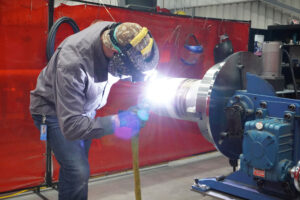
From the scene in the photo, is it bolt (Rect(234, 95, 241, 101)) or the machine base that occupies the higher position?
bolt (Rect(234, 95, 241, 101))

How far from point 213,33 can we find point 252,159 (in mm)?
2635

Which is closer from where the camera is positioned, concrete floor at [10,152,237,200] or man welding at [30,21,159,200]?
man welding at [30,21,159,200]

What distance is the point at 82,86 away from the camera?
6.36ft

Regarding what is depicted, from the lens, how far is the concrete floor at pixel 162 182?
3145mm

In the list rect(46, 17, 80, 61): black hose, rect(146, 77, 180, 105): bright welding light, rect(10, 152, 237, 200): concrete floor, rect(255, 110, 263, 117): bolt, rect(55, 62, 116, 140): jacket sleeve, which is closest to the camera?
rect(55, 62, 116, 140): jacket sleeve

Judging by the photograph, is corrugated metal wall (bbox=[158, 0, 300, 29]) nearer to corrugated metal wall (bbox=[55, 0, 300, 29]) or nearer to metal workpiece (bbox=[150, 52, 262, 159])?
corrugated metal wall (bbox=[55, 0, 300, 29])

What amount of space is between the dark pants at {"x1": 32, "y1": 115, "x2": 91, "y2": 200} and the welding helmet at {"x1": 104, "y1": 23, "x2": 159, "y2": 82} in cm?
55

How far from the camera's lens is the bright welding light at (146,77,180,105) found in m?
2.47

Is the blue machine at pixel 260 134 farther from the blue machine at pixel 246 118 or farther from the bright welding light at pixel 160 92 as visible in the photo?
the bright welding light at pixel 160 92

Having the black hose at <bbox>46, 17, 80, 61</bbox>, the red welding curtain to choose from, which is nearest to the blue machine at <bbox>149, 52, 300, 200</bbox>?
the black hose at <bbox>46, 17, 80, 61</bbox>

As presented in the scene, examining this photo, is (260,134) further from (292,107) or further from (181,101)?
(181,101)

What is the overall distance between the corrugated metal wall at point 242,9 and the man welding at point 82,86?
26.1ft

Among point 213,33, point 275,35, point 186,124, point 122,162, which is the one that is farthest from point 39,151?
point 275,35

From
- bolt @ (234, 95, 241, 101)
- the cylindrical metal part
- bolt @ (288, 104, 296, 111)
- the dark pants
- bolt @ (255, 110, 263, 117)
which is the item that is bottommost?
the dark pants
